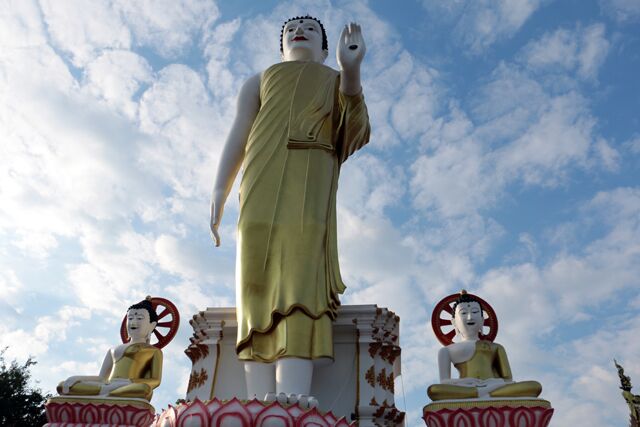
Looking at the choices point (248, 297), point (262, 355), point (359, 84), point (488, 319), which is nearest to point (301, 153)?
point (359, 84)

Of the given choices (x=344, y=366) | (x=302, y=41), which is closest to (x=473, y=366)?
(x=344, y=366)

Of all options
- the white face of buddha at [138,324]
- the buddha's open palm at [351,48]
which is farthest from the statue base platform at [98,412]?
the buddha's open palm at [351,48]

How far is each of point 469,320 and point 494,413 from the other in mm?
1182

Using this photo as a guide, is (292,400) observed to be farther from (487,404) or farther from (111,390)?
(111,390)

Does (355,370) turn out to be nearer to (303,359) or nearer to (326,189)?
(303,359)

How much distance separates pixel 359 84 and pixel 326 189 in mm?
968

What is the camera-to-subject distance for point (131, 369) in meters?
5.58

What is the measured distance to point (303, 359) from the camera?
4.52 m

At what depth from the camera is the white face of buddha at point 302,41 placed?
260 inches

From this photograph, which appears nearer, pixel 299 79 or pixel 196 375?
pixel 196 375

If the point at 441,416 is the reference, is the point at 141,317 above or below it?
above

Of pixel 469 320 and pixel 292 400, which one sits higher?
pixel 469 320

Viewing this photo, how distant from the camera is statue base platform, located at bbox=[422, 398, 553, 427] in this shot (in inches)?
169

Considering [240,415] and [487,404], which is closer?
[240,415]
